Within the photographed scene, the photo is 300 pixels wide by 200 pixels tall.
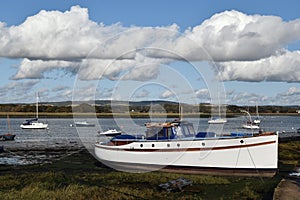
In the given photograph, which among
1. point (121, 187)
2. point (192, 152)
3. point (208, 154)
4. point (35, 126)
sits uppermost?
point (192, 152)

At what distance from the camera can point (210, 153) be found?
31.3 metres

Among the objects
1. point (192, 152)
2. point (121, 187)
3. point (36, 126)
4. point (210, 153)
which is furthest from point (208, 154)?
point (36, 126)

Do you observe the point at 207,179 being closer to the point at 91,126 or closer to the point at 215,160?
the point at 215,160

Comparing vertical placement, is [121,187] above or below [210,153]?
below

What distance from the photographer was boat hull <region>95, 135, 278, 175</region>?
30.3m

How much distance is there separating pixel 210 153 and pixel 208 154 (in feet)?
0.55

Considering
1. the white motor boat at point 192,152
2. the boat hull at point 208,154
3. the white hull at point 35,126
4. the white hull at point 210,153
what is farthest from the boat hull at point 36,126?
the white hull at point 210,153

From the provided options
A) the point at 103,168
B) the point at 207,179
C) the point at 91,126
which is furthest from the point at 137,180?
the point at 91,126

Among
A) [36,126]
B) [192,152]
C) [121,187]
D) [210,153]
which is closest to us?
[121,187]

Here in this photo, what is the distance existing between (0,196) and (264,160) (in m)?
17.8

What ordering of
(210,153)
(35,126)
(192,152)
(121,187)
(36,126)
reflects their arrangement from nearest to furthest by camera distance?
(121,187) → (210,153) → (192,152) → (36,126) → (35,126)

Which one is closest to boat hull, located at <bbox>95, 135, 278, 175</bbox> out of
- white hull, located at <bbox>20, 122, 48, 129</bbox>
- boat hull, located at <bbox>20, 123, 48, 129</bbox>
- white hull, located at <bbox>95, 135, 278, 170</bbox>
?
white hull, located at <bbox>95, 135, 278, 170</bbox>

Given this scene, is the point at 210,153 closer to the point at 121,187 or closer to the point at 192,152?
the point at 192,152

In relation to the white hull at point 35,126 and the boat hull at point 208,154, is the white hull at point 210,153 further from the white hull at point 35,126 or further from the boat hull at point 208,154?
the white hull at point 35,126
